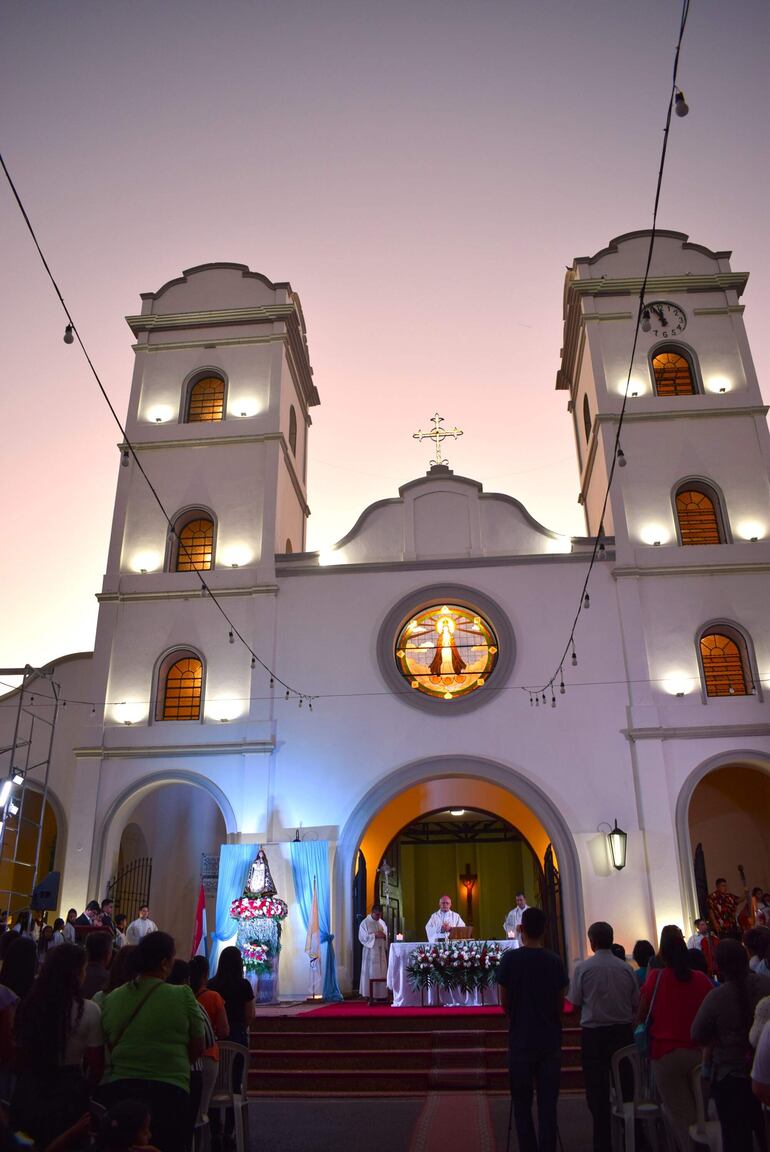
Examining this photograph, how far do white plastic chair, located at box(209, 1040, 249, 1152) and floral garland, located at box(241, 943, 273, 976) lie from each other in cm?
730

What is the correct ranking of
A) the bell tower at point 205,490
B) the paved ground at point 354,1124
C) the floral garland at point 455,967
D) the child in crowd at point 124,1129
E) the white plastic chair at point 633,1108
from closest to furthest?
the child in crowd at point 124,1129 < the white plastic chair at point 633,1108 < the paved ground at point 354,1124 < the floral garland at point 455,967 < the bell tower at point 205,490

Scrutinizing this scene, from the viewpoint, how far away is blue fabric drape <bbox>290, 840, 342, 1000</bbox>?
1402cm

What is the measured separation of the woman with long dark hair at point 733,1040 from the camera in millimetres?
4531

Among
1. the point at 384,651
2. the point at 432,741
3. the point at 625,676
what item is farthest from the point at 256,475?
the point at 625,676

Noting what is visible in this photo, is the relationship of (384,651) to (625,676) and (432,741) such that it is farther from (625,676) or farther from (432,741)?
(625,676)

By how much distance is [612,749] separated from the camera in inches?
588

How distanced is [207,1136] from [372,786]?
9.20m

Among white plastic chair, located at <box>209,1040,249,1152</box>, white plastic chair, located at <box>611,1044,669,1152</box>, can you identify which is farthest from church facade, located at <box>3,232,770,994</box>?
white plastic chair, located at <box>611,1044,669,1152</box>

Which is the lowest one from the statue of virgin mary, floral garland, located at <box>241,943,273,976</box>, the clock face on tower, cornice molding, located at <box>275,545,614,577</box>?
floral garland, located at <box>241,943,273,976</box>

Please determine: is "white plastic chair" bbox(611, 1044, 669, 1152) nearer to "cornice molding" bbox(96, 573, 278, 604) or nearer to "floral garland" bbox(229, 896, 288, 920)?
"floral garland" bbox(229, 896, 288, 920)

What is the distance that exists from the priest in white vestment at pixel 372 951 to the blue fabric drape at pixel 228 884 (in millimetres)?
2030

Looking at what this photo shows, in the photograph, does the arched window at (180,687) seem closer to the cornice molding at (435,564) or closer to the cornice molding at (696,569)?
the cornice molding at (435,564)

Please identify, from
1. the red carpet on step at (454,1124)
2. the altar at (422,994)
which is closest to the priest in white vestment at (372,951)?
the altar at (422,994)

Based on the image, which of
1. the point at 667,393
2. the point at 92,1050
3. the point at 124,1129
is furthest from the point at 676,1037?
the point at 667,393
